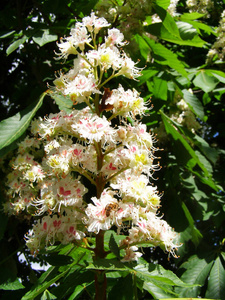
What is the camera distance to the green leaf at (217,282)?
1876mm

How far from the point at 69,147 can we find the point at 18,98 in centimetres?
138

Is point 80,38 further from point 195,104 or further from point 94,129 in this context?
point 195,104

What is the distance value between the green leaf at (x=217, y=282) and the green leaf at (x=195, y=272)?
0.17ft

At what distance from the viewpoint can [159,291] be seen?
3.53 ft

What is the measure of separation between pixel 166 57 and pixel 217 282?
1.31 metres

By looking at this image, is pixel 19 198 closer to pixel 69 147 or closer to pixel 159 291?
pixel 69 147

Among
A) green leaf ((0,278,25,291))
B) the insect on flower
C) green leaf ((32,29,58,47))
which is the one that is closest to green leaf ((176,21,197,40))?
green leaf ((32,29,58,47))

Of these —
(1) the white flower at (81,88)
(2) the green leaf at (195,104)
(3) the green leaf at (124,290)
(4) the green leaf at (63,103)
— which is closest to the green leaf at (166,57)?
(2) the green leaf at (195,104)

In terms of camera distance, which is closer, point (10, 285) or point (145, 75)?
point (10, 285)

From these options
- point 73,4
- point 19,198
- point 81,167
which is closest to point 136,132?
point 81,167

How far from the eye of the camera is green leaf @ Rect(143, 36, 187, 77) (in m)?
1.65

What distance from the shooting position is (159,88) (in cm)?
181

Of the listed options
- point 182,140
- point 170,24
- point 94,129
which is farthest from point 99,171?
point 170,24

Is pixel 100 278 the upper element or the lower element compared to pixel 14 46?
lower
